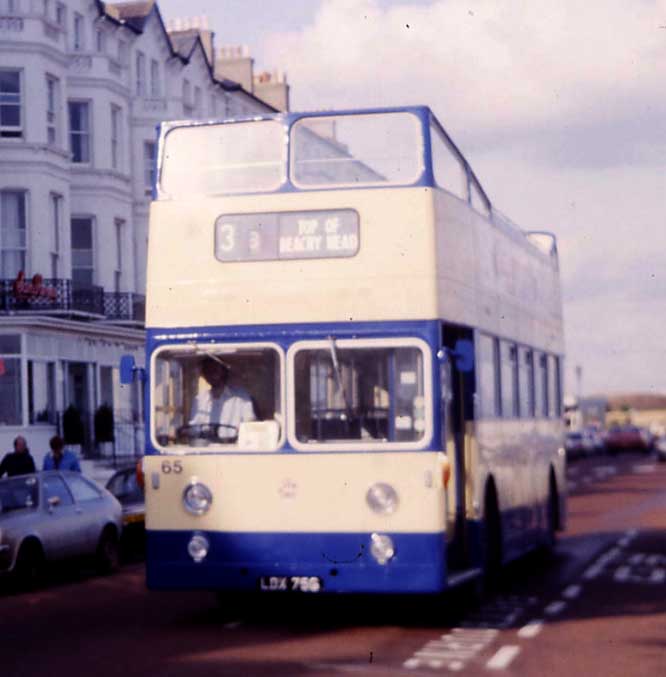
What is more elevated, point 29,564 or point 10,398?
point 10,398

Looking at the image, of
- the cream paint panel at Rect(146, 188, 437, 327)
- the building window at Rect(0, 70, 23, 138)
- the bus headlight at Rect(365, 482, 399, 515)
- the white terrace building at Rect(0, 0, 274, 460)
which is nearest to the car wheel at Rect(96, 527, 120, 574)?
the cream paint panel at Rect(146, 188, 437, 327)

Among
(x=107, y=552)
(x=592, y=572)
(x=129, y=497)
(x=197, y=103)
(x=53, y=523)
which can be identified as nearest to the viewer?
(x=592, y=572)

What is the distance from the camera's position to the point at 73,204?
153ft

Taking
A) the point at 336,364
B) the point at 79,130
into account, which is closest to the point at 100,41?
the point at 79,130

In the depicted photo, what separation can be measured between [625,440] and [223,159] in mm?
87820

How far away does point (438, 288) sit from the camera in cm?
1353

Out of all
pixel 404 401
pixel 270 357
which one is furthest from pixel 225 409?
pixel 404 401

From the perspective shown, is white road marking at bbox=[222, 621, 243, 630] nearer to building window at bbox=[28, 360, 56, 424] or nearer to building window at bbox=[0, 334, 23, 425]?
building window at bbox=[0, 334, 23, 425]

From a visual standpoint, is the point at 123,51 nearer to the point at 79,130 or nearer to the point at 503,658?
the point at 79,130

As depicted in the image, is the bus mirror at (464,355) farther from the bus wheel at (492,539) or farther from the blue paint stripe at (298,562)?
the bus wheel at (492,539)

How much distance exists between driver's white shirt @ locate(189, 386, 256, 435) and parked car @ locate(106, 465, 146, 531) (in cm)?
939

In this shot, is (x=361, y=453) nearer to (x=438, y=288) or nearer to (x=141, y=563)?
(x=438, y=288)

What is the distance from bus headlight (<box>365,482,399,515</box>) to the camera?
1332cm

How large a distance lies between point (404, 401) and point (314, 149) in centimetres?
233
